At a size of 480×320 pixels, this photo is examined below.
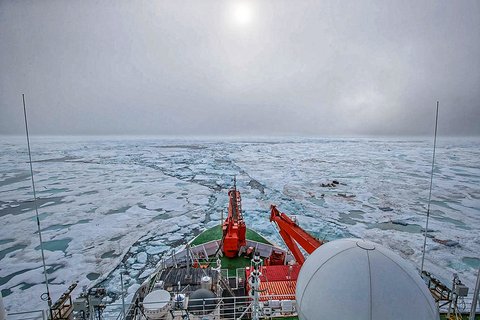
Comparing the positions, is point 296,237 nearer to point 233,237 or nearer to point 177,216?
point 233,237

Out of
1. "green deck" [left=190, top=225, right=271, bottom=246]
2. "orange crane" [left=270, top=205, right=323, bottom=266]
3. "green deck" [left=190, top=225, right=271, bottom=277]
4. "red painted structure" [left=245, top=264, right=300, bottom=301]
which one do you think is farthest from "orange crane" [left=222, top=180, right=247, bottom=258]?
"red painted structure" [left=245, top=264, right=300, bottom=301]

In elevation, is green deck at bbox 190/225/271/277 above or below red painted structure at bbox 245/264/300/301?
below

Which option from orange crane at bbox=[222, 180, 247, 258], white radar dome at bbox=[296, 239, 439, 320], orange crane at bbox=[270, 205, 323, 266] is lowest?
orange crane at bbox=[222, 180, 247, 258]

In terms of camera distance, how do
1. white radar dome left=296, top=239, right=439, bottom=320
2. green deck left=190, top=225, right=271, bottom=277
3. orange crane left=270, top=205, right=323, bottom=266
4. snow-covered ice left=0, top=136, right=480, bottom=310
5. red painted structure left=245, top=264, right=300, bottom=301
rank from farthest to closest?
snow-covered ice left=0, top=136, right=480, bottom=310
green deck left=190, top=225, right=271, bottom=277
orange crane left=270, top=205, right=323, bottom=266
red painted structure left=245, top=264, right=300, bottom=301
white radar dome left=296, top=239, right=439, bottom=320

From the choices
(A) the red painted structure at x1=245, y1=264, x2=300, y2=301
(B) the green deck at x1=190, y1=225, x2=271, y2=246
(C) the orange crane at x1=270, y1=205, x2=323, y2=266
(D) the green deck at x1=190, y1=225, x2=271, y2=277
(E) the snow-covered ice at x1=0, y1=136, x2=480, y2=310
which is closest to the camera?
(A) the red painted structure at x1=245, y1=264, x2=300, y2=301

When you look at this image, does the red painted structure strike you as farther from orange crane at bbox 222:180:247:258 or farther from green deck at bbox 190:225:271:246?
green deck at bbox 190:225:271:246

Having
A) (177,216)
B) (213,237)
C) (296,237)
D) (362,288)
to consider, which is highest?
(362,288)

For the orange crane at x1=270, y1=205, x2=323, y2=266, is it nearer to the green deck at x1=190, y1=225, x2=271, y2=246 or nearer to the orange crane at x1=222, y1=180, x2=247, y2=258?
the orange crane at x1=222, y1=180, x2=247, y2=258

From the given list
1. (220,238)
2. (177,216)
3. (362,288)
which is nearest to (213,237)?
(220,238)

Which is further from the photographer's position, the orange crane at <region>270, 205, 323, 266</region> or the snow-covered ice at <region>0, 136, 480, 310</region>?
the snow-covered ice at <region>0, 136, 480, 310</region>
